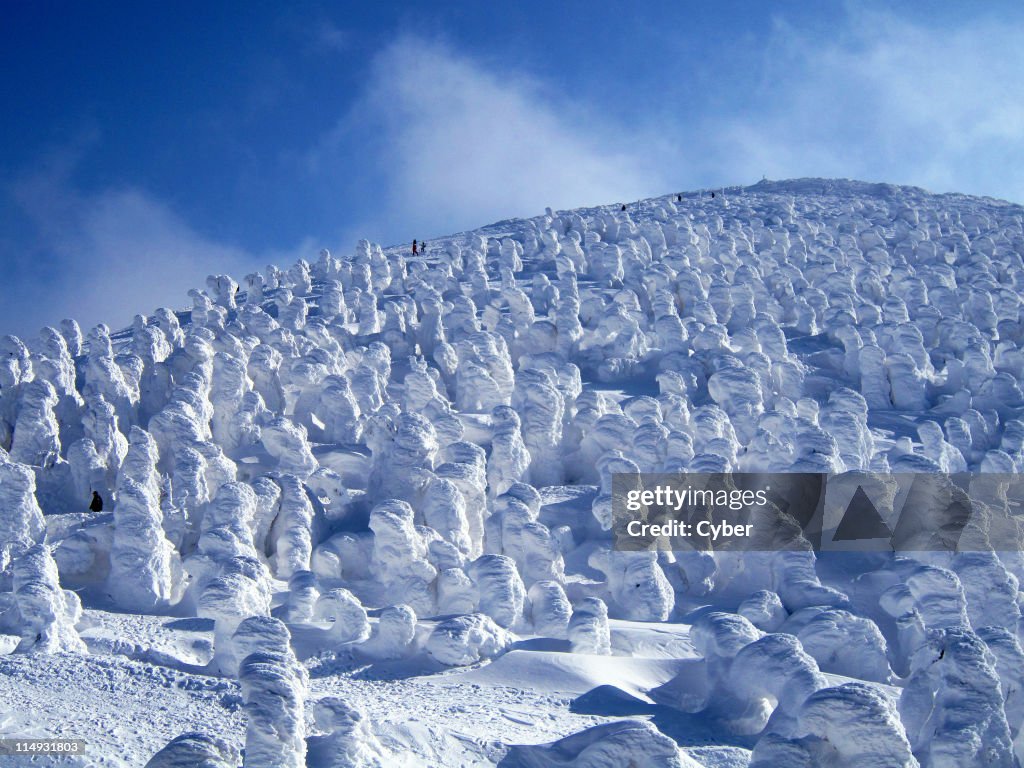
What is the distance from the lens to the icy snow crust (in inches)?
231

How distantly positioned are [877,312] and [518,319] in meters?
7.68

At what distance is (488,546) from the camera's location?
34.1 ft

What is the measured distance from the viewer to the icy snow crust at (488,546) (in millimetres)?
5859

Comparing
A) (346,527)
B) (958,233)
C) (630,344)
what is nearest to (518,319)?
(630,344)

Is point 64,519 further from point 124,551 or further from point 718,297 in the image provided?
point 718,297
